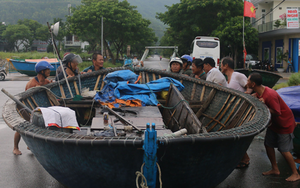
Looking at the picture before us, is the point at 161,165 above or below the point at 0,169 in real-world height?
above

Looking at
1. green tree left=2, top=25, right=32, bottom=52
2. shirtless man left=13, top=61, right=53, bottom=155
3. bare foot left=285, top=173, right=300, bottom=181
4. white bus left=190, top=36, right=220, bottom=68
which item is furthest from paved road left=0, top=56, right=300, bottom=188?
green tree left=2, top=25, right=32, bottom=52

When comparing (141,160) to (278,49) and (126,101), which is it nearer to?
(126,101)

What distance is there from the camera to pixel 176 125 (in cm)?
477

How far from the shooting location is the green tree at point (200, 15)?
2622 centimetres

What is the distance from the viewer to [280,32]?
2488 cm

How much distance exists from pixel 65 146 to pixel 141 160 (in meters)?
0.68

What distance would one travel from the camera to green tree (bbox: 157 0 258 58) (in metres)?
26.2

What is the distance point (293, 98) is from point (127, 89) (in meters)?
2.88

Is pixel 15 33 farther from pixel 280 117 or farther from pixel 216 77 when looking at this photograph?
pixel 280 117

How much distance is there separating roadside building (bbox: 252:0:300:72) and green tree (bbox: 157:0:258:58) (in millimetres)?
2805

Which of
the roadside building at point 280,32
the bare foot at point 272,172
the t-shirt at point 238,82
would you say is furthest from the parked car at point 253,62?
the bare foot at point 272,172

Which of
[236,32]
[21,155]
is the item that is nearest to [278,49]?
[236,32]

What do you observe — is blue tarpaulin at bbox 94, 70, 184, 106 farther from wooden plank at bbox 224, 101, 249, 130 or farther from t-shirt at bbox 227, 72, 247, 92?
wooden plank at bbox 224, 101, 249, 130

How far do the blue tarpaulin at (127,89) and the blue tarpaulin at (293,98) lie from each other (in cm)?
199
